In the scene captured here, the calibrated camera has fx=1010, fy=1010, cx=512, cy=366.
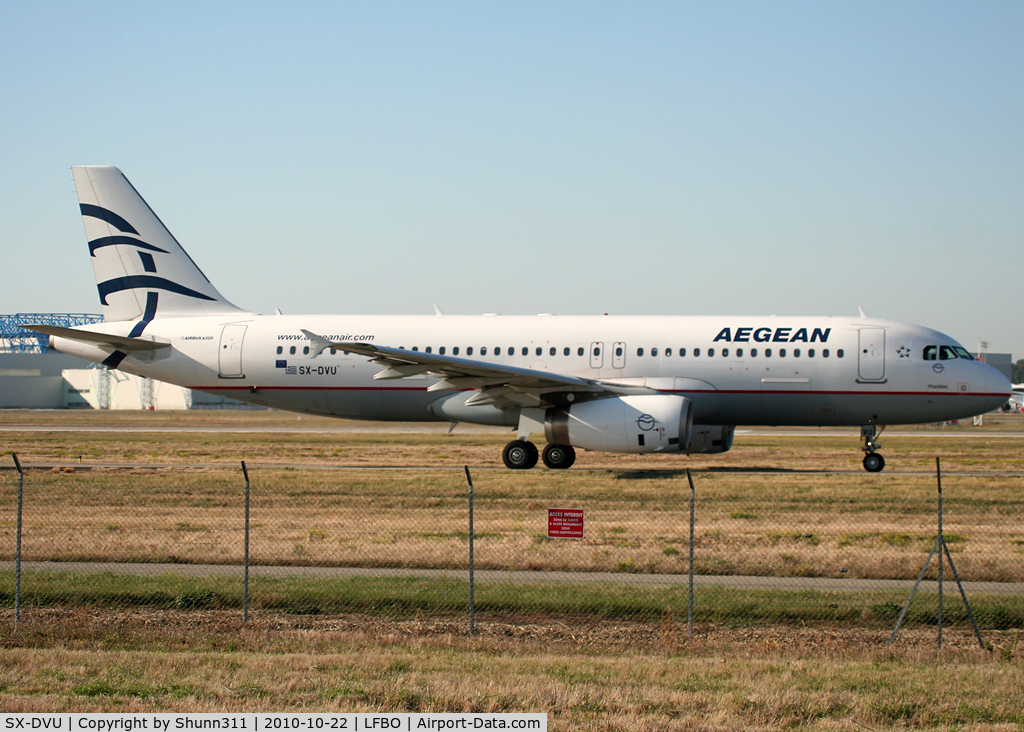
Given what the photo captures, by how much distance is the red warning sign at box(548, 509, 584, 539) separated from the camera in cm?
1146

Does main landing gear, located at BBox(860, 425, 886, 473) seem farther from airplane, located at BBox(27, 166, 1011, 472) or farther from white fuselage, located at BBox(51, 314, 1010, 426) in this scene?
white fuselage, located at BBox(51, 314, 1010, 426)

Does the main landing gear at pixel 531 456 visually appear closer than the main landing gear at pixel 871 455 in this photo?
Yes

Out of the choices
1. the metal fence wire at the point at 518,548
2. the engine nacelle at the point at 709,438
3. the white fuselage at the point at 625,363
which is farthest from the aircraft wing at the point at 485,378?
the metal fence wire at the point at 518,548

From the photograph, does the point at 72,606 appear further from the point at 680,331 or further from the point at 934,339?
the point at 934,339

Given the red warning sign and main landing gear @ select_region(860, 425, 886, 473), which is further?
main landing gear @ select_region(860, 425, 886, 473)

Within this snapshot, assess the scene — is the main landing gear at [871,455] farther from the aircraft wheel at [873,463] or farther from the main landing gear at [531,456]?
the main landing gear at [531,456]

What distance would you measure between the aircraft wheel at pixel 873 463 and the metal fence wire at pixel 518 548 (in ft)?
11.8

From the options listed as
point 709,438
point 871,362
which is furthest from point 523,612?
point 871,362

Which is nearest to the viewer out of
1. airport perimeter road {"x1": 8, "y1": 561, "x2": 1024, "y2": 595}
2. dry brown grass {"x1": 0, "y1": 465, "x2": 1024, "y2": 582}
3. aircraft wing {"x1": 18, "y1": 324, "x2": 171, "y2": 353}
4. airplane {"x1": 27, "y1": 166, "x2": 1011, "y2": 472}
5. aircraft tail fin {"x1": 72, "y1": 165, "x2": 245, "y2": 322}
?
airport perimeter road {"x1": 8, "y1": 561, "x2": 1024, "y2": 595}

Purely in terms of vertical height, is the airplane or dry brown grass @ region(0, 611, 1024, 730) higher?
the airplane

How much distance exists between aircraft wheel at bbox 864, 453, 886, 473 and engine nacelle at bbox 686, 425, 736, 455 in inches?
141

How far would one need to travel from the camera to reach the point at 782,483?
23.0 m

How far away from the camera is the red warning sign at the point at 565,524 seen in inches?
451
